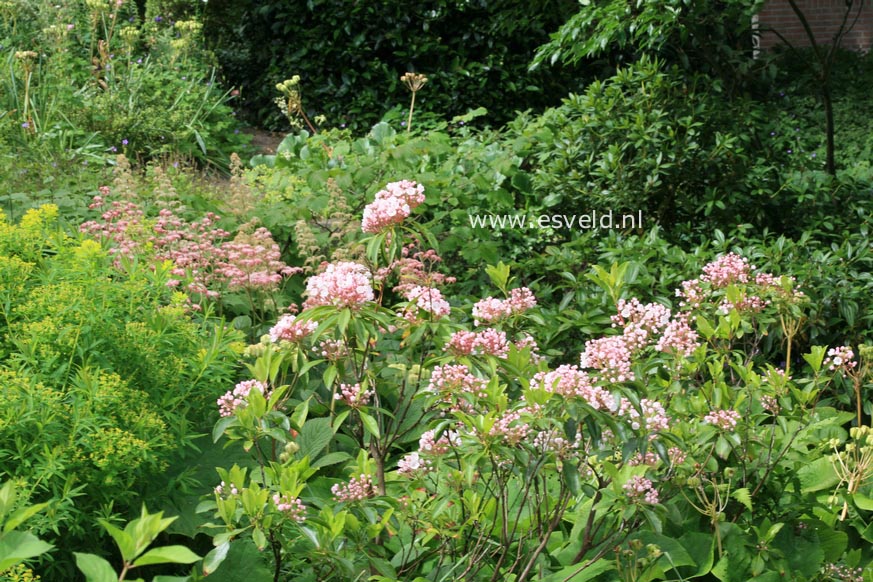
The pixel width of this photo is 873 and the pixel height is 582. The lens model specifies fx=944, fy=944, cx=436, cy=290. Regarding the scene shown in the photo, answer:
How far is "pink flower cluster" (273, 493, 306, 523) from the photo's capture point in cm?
207

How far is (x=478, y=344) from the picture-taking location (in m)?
2.53

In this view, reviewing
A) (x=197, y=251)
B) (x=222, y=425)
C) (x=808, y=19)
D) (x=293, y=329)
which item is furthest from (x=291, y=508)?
(x=808, y=19)

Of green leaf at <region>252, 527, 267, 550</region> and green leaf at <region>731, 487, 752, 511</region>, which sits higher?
green leaf at <region>252, 527, 267, 550</region>

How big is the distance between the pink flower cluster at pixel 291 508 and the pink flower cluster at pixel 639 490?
2.53 feet

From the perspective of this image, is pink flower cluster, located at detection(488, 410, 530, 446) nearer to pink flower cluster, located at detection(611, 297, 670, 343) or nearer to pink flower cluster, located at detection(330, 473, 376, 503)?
pink flower cluster, located at detection(330, 473, 376, 503)

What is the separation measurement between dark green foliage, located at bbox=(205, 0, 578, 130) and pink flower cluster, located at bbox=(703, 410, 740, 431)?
25.3 ft

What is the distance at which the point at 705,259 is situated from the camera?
4.84 m

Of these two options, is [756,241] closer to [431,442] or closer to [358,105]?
[431,442]

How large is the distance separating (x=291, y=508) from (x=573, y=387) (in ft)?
2.27

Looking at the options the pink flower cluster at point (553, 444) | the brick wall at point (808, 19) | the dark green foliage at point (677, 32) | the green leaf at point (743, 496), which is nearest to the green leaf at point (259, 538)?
the pink flower cluster at point (553, 444)

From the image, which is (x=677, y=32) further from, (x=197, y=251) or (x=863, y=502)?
(x=863, y=502)

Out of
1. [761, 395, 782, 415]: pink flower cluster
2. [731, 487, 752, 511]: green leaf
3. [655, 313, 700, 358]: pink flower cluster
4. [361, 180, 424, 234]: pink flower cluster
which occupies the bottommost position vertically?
[731, 487, 752, 511]: green leaf

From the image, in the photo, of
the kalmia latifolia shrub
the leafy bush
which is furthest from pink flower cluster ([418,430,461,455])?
the leafy bush

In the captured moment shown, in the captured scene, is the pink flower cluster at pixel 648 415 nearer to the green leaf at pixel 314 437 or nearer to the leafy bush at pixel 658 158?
the green leaf at pixel 314 437
